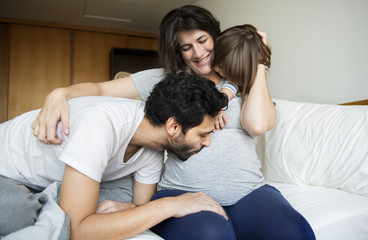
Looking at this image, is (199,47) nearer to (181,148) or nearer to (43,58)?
(181,148)

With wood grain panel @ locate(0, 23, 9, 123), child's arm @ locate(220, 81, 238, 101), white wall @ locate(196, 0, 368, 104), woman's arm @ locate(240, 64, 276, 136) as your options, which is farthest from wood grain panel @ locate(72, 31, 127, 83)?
woman's arm @ locate(240, 64, 276, 136)

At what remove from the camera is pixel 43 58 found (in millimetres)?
4312

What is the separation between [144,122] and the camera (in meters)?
1.03

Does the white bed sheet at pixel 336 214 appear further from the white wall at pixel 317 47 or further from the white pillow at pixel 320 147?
the white wall at pixel 317 47

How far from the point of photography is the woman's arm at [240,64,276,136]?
1.12 meters

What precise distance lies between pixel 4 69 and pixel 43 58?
0.52m

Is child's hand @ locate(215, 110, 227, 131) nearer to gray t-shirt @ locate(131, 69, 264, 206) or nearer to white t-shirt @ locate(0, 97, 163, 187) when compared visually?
gray t-shirt @ locate(131, 69, 264, 206)

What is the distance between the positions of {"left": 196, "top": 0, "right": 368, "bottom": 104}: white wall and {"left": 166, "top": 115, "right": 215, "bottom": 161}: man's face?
921 mm

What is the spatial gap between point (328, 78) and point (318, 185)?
2.26ft

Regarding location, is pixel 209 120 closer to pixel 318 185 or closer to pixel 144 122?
pixel 144 122

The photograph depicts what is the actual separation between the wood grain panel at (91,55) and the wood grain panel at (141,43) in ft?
0.86

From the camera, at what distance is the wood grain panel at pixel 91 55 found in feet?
14.7

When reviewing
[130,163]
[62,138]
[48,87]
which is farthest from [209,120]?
[48,87]

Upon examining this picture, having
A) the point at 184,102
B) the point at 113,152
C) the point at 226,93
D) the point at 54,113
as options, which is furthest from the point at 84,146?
the point at 226,93
